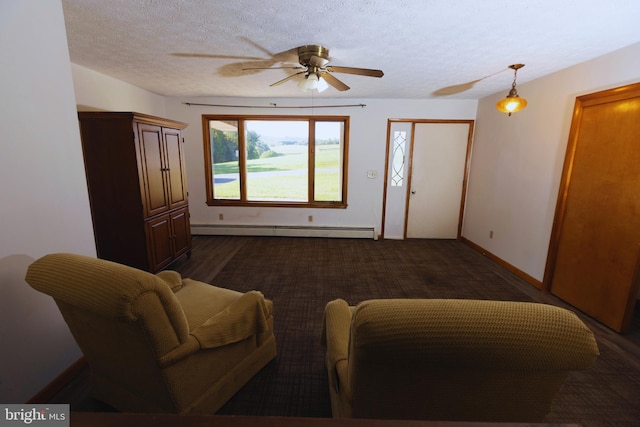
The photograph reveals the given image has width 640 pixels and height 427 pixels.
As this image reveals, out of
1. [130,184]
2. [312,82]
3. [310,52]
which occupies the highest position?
[310,52]

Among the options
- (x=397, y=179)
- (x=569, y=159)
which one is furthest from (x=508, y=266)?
(x=397, y=179)

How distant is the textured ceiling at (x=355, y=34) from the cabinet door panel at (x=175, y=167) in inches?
27.6

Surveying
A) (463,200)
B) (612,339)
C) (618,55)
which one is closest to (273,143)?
(463,200)

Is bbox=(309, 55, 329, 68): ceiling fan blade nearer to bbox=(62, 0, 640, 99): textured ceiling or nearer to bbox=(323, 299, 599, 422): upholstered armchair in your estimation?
bbox=(62, 0, 640, 99): textured ceiling

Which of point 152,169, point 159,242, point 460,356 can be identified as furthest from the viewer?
point 159,242

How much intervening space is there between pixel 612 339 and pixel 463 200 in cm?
265

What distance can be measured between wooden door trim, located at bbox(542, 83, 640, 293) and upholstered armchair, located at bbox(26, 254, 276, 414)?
298 centimetres

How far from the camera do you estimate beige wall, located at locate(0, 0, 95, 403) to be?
1.34m

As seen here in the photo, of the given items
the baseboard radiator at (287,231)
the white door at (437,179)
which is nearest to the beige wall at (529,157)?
the white door at (437,179)

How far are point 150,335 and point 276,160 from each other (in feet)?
12.5

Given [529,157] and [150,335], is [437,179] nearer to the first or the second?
[529,157]

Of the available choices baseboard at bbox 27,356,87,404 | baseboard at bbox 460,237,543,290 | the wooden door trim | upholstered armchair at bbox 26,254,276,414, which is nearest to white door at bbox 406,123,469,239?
baseboard at bbox 460,237,543,290

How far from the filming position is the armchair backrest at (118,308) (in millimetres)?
970

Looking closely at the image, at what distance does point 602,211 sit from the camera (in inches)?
92.0
